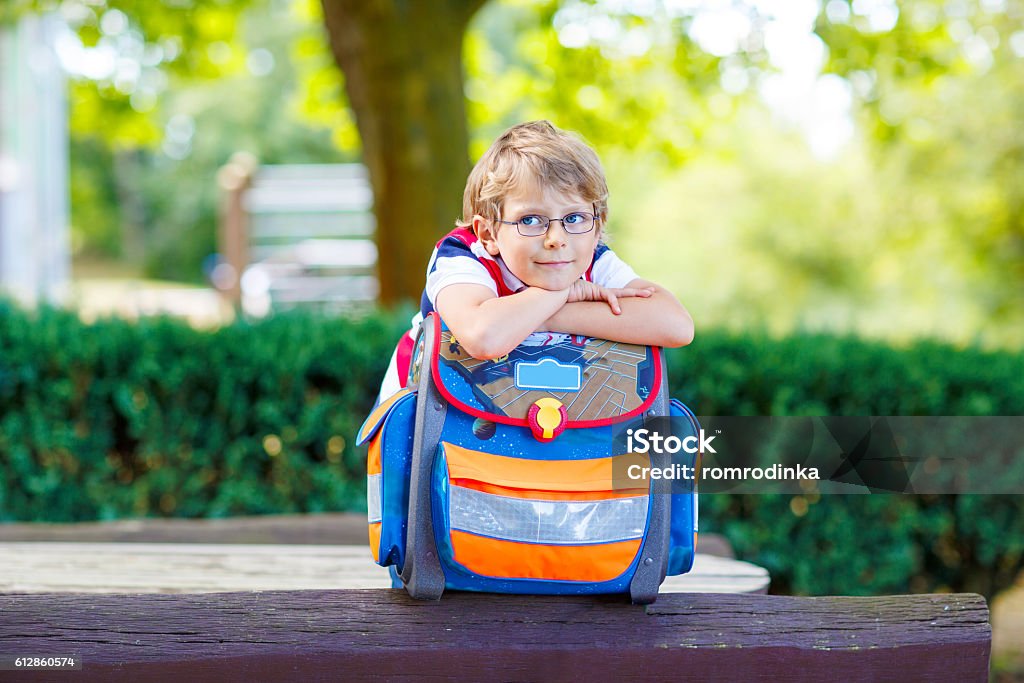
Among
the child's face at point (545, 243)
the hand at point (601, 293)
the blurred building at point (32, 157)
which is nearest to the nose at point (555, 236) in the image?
the child's face at point (545, 243)

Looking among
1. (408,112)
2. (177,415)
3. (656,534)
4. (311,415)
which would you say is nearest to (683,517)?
(656,534)

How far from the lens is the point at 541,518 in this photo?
176 centimetres

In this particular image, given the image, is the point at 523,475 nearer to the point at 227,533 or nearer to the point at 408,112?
the point at 227,533

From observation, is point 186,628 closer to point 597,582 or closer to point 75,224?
point 597,582

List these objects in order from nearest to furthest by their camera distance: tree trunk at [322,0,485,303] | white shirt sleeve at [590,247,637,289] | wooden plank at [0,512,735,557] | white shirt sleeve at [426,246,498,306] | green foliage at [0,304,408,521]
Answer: white shirt sleeve at [426,246,498,306]
white shirt sleeve at [590,247,637,289]
wooden plank at [0,512,735,557]
green foliage at [0,304,408,521]
tree trunk at [322,0,485,303]

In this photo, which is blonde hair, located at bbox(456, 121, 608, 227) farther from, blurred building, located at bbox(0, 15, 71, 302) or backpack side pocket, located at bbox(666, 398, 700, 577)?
blurred building, located at bbox(0, 15, 71, 302)

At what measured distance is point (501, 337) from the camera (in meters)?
1.74

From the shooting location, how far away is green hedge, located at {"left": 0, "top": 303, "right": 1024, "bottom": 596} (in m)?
3.71

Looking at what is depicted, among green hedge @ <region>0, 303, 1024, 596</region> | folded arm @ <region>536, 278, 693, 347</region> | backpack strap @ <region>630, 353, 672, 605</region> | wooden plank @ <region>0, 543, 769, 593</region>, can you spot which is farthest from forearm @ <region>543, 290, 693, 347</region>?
green hedge @ <region>0, 303, 1024, 596</region>

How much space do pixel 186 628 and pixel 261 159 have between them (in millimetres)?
31526

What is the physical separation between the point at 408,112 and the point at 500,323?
395cm

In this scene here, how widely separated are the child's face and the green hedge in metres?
2.00

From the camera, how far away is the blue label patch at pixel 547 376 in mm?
1814

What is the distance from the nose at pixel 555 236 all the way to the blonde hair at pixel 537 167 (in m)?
0.07
